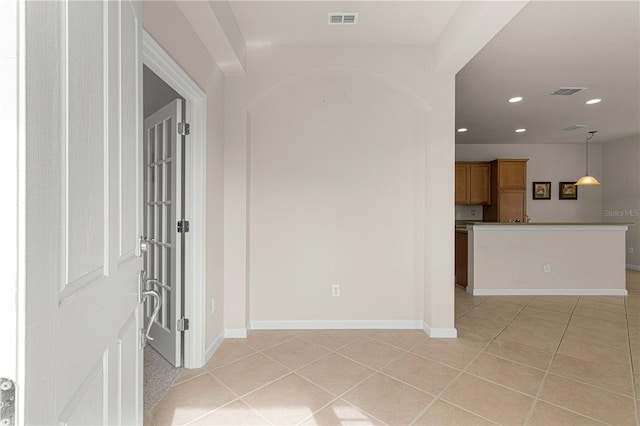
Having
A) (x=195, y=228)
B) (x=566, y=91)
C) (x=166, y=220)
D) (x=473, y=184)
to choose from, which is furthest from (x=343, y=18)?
(x=473, y=184)

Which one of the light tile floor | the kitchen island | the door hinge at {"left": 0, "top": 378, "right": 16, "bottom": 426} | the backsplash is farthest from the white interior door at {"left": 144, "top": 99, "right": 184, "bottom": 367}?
the backsplash

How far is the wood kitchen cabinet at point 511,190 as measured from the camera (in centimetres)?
678

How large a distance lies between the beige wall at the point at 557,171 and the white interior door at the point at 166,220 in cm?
651

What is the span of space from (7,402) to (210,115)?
7.97 feet

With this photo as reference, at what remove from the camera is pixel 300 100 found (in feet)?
10.2

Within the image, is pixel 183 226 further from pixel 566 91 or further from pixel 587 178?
pixel 587 178

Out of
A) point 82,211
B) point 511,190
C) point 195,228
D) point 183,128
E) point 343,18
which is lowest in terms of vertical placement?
point 195,228

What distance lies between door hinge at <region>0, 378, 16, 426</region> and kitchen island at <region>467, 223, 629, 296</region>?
4.86 metres

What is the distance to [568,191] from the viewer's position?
287 inches

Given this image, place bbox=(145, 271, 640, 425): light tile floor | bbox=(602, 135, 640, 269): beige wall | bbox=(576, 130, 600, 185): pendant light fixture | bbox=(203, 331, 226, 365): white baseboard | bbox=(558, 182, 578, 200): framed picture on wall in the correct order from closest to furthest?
bbox=(145, 271, 640, 425): light tile floor < bbox=(203, 331, 226, 365): white baseboard < bbox=(576, 130, 600, 185): pendant light fixture < bbox=(602, 135, 640, 269): beige wall < bbox=(558, 182, 578, 200): framed picture on wall

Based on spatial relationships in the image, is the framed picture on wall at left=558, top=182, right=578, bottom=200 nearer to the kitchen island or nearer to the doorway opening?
the kitchen island

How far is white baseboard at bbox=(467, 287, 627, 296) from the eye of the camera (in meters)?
4.51

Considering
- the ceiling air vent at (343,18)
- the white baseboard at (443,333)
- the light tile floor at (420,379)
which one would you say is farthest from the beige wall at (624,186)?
the ceiling air vent at (343,18)

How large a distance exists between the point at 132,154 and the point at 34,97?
0.51 metres
